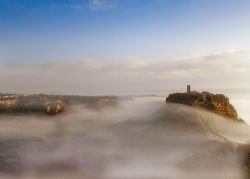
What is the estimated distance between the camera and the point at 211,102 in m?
37.3

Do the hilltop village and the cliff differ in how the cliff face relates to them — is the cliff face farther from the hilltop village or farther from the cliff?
the cliff

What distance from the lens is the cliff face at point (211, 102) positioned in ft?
122

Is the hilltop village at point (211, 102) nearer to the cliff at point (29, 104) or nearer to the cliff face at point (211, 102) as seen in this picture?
the cliff face at point (211, 102)

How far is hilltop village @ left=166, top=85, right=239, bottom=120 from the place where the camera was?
37.2 meters

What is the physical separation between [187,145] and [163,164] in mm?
3153

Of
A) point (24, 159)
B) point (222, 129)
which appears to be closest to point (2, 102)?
point (24, 159)

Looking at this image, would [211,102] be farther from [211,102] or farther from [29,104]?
[29,104]

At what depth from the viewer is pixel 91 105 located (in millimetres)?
44250

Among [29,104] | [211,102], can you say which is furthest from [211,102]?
[29,104]

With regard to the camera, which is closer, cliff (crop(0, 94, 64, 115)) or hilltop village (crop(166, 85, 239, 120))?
hilltop village (crop(166, 85, 239, 120))

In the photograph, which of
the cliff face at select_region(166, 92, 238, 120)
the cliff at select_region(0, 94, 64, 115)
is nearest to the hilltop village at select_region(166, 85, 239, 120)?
the cliff face at select_region(166, 92, 238, 120)

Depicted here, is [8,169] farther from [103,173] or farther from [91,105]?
[91,105]

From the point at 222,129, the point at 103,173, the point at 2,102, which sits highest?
the point at 2,102

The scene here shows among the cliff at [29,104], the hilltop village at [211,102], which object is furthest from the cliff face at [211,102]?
the cliff at [29,104]
